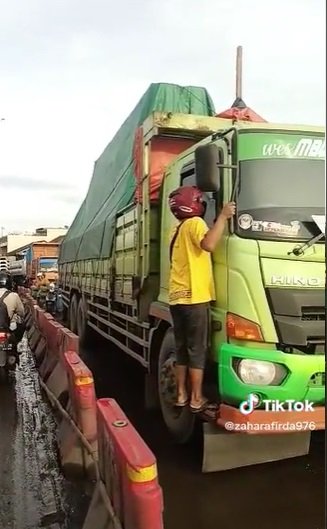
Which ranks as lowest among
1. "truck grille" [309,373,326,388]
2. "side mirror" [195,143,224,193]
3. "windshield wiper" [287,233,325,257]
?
"truck grille" [309,373,326,388]

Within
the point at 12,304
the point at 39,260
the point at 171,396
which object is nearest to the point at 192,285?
the point at 171,396

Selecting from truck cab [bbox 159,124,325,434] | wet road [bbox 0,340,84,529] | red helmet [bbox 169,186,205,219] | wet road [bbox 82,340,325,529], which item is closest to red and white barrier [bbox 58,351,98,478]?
wet road [bbox 0,340,84,529]

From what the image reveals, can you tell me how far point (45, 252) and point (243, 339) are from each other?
25211 millimetres

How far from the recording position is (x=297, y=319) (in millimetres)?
3709

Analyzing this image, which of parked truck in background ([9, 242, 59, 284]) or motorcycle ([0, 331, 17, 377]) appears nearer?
motorcycle ([0, 331, 17, 377])

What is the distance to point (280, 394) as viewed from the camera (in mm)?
3596

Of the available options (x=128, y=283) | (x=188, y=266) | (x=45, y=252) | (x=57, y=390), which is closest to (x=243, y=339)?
(x=188, y=266)

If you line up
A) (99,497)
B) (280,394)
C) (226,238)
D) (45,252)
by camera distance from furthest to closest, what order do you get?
(45,252) → (226,238) → (280,394) → (99,497)

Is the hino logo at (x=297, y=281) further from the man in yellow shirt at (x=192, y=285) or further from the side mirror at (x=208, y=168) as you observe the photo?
the side mirror at (x=208, y=168)

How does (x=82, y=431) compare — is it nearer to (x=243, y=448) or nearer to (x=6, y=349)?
(x=243, y=448)

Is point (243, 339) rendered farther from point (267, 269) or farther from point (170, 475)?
point (170, 475)

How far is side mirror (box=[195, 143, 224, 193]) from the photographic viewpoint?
150 inches

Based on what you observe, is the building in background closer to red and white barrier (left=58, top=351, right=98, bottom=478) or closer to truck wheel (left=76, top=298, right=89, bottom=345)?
truck wheel (left=76, top=298, right=89, bottom=345)

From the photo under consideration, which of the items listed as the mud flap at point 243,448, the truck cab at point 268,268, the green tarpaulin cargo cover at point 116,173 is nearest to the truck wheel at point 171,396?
the mud flap at point 243,448
